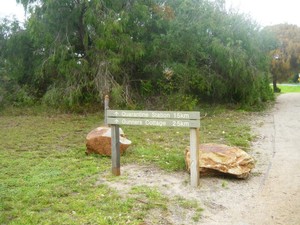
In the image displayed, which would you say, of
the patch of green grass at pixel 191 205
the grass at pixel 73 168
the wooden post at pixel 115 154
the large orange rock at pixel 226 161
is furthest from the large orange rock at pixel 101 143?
the patch of green grass at pixel 191 205

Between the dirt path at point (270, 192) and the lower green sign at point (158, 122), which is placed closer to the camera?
the dirt path at point (270, 192)

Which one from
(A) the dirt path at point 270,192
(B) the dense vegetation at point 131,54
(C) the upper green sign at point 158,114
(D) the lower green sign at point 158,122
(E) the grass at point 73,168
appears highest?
(B) the dense vegetation at point 131,54

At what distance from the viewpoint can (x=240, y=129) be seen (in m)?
10.1

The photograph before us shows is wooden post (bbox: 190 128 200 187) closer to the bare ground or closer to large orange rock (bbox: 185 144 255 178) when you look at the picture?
the bare ground

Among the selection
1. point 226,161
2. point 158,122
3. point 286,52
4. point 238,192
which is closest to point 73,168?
point 158,122

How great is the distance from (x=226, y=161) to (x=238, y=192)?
56 cm

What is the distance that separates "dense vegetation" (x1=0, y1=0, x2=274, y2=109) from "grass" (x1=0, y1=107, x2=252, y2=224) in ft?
6.71

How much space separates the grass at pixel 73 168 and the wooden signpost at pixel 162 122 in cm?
56

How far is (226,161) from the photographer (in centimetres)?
539

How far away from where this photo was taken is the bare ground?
13.5ft

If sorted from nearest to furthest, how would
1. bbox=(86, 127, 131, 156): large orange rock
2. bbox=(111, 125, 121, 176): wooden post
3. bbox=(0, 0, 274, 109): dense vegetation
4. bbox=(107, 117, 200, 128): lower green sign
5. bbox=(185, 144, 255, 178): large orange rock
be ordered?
bbox=(107, 117, 200, 128): lower green sign < bbox=(185, 144, 255, 178): large orange rock < bbox=(111, 125, 121, 176): wooden post < bbox=(86, 127, 131, 156): large orange rock < bbox=(0, 0, 274, 109): dense vegetation

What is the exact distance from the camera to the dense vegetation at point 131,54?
41.0ft

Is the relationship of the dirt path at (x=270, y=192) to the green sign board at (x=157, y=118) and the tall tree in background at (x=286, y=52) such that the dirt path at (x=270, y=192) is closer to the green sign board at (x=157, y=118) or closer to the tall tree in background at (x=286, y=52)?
the green sign board at (x=157, y=118)

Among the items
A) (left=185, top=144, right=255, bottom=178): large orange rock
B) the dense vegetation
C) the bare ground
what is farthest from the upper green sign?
the dense vegetation
